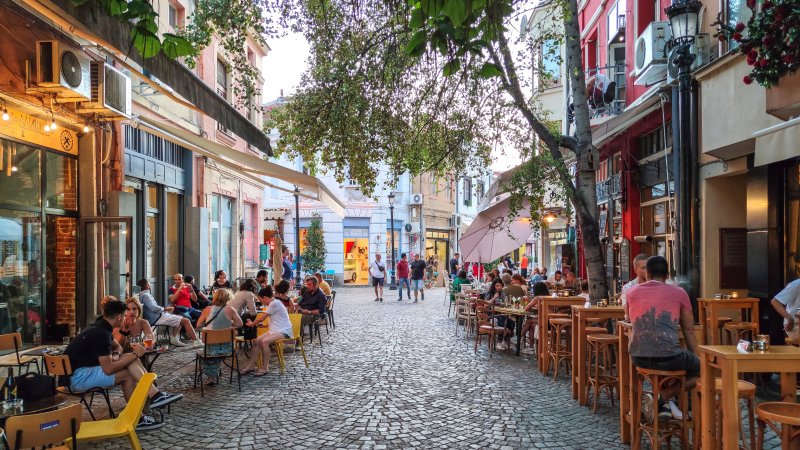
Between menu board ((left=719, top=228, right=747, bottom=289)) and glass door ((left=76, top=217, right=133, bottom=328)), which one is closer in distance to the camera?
menu board ((left=719, top=228, right=747, bottom=289))

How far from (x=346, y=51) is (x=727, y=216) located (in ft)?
21.9

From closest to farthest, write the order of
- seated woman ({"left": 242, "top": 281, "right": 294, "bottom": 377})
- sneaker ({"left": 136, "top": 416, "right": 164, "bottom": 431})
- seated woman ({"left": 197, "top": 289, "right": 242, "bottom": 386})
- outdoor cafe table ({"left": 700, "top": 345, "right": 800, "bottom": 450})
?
1. outdoor cafe table ({"left": 700, "top": 345, "right": 800, "bottom": 450})
2. sneaker ({"left": 136, "top": 416, "right": 164, "bottom": 431})
3. seated woman ({"left": 197, "top": 289, "right": 242, "bottom": 386})
4. seated woman ({"left": 242, "top": 281, "right": 294, "bottom": 377})

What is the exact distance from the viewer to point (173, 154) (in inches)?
567

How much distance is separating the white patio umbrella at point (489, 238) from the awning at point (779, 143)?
25.6 ft

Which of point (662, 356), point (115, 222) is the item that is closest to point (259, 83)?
point (115, 222)

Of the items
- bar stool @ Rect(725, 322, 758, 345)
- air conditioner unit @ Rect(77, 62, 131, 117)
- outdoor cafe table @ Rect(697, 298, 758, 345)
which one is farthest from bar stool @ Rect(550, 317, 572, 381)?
air conditioner unit @ Rect(77, 62, 131, 117)

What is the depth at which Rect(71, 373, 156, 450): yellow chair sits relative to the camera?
14.6ft

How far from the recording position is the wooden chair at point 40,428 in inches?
133

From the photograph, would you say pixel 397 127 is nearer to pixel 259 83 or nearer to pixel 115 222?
pixel 115 222

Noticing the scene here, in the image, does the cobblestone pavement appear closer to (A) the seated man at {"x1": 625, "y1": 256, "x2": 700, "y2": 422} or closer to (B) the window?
(A) the seated man at {"x1": 625, "y1": 256, "x2": 700, "y2": 422}

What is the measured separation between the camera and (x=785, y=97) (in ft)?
20.4

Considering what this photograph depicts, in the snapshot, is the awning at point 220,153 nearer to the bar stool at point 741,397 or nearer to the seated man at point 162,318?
the seated man at point 162,318

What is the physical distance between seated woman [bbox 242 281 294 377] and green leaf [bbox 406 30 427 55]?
5.52 m

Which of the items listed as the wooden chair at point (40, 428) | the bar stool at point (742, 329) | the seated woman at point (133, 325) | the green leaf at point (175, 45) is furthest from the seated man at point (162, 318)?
the bar stool at point (742, 329)
